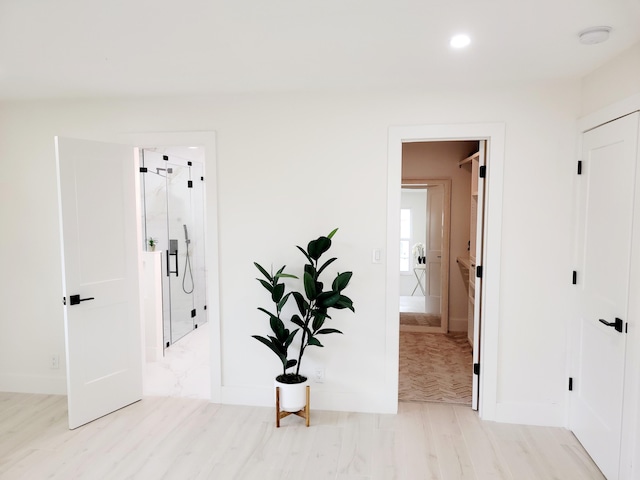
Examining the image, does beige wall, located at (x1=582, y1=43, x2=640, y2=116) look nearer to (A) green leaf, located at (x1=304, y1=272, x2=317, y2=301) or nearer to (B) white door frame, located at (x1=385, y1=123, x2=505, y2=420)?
(B) white door frame, located at (x1=385, y1=123, x2=505, y2=420)

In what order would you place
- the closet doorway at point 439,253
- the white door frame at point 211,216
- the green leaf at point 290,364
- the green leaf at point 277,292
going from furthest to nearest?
the closet doorway at point 439,253
the white door frame at point 211,216
the green leaf at point 290,364
the green leaf at point 277,292

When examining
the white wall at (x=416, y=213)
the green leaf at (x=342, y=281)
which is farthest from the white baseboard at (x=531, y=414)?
the white wall at (x=416, y=213)

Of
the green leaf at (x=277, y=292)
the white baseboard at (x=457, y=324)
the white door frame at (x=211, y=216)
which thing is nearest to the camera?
the green leaf at (x=277, y=292)

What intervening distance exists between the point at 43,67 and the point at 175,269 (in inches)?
115

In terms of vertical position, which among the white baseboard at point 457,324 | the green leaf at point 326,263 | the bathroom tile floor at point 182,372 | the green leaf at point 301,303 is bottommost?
the bathroom tile floor at point 182,372

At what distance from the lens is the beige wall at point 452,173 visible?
5113 mm

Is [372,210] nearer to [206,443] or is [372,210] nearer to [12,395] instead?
[206,443]

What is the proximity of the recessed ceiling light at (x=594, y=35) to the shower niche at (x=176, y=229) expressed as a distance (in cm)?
410

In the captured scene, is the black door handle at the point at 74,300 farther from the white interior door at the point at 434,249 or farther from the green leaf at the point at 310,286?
the white interior door at the point at 434,249

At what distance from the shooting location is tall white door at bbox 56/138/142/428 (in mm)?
2949

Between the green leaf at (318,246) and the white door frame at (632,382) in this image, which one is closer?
the white door frame at (632,382)

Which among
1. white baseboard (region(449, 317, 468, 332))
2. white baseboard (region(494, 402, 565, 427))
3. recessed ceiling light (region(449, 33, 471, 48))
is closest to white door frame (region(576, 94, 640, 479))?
white baseboard (region(494, 402, 565, 427))

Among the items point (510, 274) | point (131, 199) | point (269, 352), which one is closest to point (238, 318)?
point (269, 352)

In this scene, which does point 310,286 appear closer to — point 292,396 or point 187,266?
point 292,396
